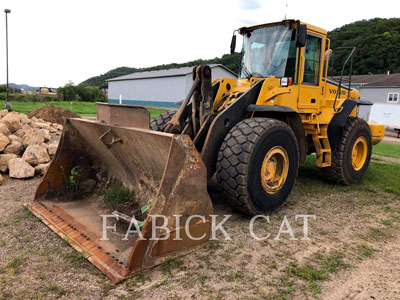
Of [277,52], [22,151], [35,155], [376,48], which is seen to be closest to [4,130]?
[22,151]

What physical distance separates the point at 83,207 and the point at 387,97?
125 ft

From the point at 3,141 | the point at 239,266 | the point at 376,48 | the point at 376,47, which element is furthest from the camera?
the point at 376,48

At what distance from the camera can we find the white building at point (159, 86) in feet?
120

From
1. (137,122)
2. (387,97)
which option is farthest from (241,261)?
(387,97)

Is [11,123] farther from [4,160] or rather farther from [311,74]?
[311,74]

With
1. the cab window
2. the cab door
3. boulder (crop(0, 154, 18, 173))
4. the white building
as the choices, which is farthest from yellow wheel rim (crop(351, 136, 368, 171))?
the white building

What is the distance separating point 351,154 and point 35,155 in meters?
5.68

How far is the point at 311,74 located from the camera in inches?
213

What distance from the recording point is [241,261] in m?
3.26

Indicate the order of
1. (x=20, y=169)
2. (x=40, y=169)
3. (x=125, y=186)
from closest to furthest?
(x=125, y=186), (x=20, y=169), (x=40, y=169)

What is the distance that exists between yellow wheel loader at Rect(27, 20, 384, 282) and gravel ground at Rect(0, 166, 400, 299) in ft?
0.57

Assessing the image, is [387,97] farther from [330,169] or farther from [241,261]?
[241,261]

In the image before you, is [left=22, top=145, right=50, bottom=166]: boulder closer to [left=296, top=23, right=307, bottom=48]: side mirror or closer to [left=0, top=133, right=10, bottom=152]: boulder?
[left=0, top=133, right=10, bottom=152]: boulder

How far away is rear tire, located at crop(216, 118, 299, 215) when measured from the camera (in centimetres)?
387
